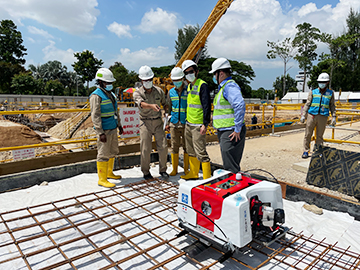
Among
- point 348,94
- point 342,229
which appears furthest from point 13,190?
point 348,94

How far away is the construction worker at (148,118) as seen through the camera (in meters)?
4.05

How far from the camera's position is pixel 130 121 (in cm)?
562

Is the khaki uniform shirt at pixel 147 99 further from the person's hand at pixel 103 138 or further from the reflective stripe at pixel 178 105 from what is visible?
the person's hand at pixel 103 138

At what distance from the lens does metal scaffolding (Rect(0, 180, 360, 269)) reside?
213 centimetres

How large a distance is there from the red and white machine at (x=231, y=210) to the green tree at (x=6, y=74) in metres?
46.9

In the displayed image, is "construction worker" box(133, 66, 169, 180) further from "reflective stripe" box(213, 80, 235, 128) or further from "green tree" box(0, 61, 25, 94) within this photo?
"green tree" box(0, 61, 25, 94)

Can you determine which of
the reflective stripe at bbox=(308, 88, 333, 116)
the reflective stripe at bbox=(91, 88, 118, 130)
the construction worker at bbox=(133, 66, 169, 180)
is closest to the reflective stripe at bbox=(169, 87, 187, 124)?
the construction worker at bbox=(133, 66, 169, 180)

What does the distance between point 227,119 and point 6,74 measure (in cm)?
4666

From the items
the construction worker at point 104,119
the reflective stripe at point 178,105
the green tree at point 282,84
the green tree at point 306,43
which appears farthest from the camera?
the green tree at point 282,84

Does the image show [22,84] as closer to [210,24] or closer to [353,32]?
[210,24]

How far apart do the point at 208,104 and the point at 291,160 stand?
3.42m

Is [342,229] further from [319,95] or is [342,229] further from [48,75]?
[48,75]

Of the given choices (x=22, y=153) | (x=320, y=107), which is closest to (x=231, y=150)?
(x=320, y=107)

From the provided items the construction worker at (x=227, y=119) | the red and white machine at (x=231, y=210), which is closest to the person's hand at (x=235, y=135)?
the construction worker at (x=227, y=119)
